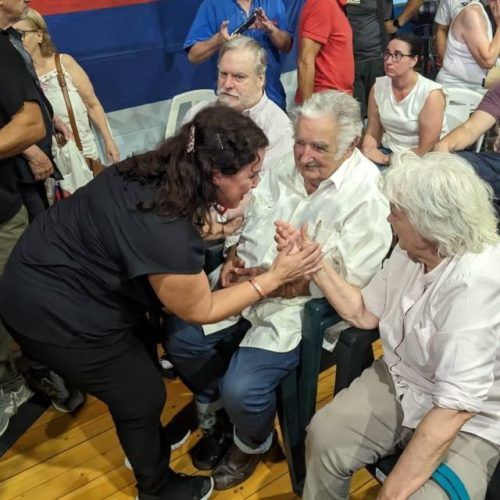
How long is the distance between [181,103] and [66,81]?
863 mm

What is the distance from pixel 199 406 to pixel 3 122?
1.18m

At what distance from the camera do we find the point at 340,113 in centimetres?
178

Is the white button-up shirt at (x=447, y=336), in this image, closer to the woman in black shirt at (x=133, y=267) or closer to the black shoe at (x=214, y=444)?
the woman in black shirt at (x=133, y=267)

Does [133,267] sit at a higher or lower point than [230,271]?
higher

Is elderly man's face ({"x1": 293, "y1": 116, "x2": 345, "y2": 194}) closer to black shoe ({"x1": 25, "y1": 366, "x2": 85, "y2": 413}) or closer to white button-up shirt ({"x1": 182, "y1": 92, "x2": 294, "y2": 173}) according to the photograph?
white button-up shirt ({"x1": 182, "y1": 92, "x2": 294, "y2": 173})

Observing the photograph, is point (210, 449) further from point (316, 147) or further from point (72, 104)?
point (72, 104)

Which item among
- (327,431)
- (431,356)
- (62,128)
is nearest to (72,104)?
(62,128)

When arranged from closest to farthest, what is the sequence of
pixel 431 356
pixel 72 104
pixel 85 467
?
pixel 431 356 < pixel 85 467 < pixel 72 104

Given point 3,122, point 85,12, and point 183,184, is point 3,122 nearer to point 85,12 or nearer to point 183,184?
point 183,184

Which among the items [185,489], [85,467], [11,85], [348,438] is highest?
[11,85]

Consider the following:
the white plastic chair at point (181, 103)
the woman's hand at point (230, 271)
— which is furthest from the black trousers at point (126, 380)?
the white plastic chair at point (181, 103)

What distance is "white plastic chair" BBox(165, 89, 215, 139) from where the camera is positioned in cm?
346

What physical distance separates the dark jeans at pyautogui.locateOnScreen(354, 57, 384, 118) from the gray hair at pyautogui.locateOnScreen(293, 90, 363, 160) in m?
2.26

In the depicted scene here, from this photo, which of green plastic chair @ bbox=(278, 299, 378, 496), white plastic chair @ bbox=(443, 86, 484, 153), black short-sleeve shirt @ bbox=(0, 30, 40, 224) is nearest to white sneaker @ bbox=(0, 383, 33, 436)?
black short-sleeve shirt @ bbox=(0, 30, 40, 224)
